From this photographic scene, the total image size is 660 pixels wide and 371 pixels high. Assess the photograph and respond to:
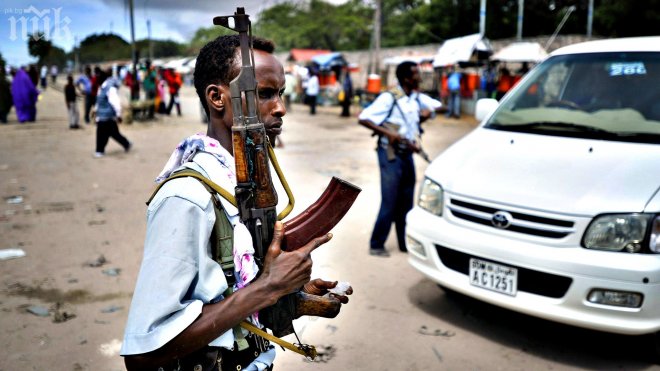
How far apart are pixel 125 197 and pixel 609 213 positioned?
6.23 m

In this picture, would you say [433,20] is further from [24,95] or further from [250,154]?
[250,154]

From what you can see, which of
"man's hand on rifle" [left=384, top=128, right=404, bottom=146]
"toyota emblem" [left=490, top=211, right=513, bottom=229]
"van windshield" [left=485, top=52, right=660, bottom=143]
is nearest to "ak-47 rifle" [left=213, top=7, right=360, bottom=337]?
"toyota emblem" [left=490, top=211, right=513, bottom=229]

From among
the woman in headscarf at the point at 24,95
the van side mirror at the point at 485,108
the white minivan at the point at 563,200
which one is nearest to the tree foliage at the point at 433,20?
the woman in headscarf at the point at 24,95

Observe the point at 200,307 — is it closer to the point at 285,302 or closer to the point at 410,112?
the point at 285,302

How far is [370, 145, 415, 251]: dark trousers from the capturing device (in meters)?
4.87

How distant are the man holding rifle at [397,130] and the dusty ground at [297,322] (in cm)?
64

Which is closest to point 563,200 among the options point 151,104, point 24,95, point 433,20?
point 151,104

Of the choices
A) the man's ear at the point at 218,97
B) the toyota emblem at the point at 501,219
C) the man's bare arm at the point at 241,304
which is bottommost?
the toyota emblem at the point at 501,219

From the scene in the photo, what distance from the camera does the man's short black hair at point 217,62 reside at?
1.40 metres

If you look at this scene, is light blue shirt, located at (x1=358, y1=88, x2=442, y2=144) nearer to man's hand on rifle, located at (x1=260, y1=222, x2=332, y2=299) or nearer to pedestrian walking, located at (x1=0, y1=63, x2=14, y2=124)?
man's hand on rifle, located at (x1=260, y1=222, x2=332, y2=299)

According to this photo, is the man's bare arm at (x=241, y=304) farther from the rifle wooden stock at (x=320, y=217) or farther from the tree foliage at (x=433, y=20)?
the tree foliage at (x=433, y=20)

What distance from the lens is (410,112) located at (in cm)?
486

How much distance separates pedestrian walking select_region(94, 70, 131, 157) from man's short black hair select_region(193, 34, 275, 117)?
923cm

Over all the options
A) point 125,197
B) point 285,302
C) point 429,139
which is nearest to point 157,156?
point 125,197
